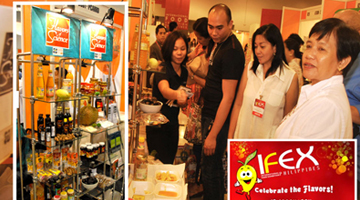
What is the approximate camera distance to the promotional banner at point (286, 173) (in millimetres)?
1799

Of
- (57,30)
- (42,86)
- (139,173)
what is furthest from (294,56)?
(42,86)

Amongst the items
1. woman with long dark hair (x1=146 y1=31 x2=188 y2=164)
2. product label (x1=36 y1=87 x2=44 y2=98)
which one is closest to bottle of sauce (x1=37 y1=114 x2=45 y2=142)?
product label (x1=36 y1=87 x2=44 y2=98)

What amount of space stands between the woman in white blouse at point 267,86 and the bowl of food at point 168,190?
68cm

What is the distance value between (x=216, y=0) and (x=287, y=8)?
496mm

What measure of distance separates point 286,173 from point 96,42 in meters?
1.50

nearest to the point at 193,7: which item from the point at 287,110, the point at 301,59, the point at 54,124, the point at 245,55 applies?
the point at 245,55

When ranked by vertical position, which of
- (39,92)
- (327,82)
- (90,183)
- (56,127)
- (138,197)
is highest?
(327,82)

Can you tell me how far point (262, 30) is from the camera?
1.76m

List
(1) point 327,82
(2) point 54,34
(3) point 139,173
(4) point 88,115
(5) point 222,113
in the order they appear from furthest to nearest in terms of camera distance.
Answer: (3) point 139,173, (5) point 222,113, (4) point 88,115, (1) point 327,82, (2) point 54,34

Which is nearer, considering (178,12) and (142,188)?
(178,12)

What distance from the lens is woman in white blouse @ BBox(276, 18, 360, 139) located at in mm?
1626

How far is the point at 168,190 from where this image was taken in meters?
1.99

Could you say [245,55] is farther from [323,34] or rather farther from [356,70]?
[356,70]

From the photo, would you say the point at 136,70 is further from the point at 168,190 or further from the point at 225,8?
the point at 168,190
